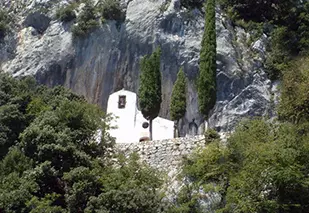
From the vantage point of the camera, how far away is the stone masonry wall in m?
29.7

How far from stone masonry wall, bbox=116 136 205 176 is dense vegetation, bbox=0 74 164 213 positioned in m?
1.37

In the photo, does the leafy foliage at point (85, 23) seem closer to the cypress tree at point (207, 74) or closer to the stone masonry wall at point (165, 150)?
the cypress tree at point (207, 74)

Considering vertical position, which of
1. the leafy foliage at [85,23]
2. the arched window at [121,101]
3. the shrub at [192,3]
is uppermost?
the shrub at [192,3]

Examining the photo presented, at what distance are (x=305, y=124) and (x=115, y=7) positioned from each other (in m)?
22.0

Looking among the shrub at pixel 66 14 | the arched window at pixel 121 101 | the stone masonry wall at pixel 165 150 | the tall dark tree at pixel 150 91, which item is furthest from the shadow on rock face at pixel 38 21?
the stone masonry wall at pixel 165 150

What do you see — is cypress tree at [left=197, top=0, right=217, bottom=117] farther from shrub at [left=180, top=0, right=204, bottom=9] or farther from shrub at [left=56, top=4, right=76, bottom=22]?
shrub at [left=56, top=4, right=76, bottom=22]

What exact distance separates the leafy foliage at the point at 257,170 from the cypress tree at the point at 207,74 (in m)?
6.18

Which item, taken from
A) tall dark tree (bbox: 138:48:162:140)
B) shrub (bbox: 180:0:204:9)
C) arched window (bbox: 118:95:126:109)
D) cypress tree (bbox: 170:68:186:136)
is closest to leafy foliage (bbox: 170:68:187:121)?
cypress tree (bbox: 170:68:186:136)

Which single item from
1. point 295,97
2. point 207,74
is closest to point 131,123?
point 207,74

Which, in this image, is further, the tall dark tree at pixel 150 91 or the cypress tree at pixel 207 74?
the tall dark tree at pixel 150 91

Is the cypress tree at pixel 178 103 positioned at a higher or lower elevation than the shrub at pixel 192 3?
lower

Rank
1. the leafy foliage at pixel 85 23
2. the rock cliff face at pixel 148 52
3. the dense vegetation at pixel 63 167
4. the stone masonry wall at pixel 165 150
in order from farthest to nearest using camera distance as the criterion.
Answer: the leafy foliage at pixel 85 23, the rock cliff face at pixel 148 52, the stone masonry wall at pixel 165 150, the dense vegetation at pixel 63 167

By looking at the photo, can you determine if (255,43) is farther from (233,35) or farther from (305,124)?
(305,124)

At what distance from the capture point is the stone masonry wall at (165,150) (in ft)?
97.5
